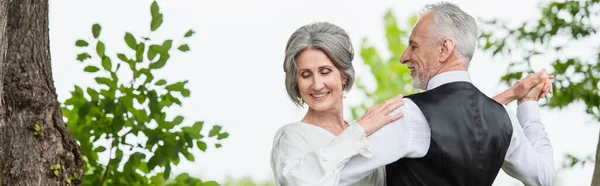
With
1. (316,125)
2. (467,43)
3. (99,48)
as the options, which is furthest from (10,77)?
(467,43)

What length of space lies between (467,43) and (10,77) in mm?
2143

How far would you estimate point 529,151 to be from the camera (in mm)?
3406

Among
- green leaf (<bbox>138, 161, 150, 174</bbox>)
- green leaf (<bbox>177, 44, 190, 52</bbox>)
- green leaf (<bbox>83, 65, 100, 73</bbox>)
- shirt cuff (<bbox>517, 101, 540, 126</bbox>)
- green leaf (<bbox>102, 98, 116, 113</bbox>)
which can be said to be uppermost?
green leaf (<bbox>83, 65, 100, 73</bbox>)


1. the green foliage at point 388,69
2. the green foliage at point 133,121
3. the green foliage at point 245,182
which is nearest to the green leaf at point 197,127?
the green foliage at point 133,121

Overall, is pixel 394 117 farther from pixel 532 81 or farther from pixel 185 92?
pixel 185 92

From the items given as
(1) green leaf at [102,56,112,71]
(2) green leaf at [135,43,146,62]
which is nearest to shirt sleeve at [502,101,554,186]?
(2) green leaf at [135,43,146,62]

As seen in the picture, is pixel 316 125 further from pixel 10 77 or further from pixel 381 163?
pixel 10 77

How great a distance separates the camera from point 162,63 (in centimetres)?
493

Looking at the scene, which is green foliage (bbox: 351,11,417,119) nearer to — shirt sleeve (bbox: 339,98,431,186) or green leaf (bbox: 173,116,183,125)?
green leaf (bbox: 173,116,183,125)

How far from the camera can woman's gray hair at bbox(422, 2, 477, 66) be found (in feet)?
10.5

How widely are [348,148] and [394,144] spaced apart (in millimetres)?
160

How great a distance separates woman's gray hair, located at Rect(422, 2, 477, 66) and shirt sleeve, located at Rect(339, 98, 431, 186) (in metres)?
0.29

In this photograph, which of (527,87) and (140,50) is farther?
(140,50)

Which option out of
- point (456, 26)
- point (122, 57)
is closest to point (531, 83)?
point (456, 26)
